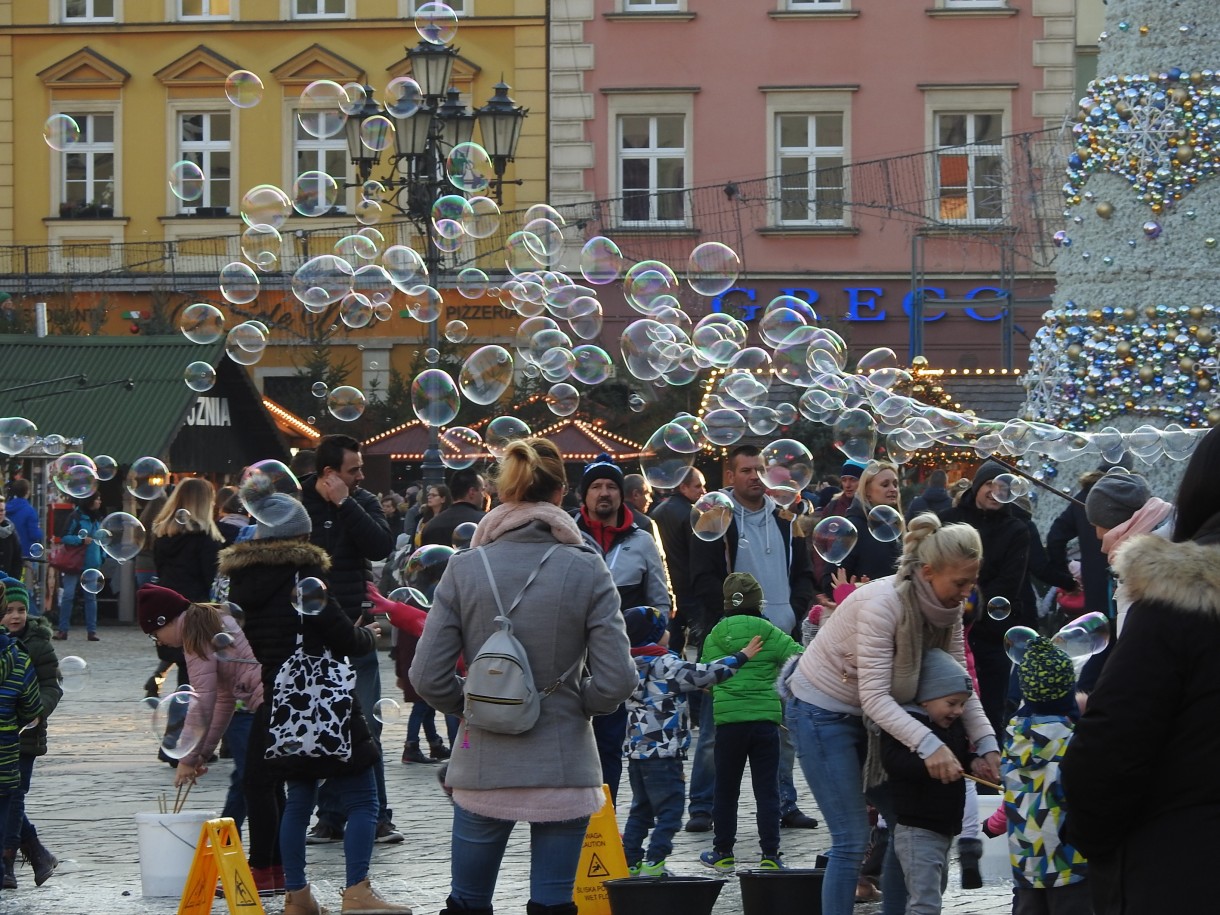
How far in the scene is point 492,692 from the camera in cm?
495

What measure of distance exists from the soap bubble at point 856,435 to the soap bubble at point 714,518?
2141 millimetres

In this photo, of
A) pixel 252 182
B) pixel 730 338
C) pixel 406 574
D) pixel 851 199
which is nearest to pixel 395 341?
pixel 252 182

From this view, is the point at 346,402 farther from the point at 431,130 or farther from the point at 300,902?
the point at 300,902

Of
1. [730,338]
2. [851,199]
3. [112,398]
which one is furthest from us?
[851,199]

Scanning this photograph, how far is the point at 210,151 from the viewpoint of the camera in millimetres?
27359

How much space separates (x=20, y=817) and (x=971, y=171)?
19.5m

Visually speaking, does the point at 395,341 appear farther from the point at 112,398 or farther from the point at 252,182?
the point at 112,398

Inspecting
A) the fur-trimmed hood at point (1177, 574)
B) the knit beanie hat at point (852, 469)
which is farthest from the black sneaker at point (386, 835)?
the fur-trimmed hood at point (1177, 574)

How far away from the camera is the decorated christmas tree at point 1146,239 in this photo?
12.4m

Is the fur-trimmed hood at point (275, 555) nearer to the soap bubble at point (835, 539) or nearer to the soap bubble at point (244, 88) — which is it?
the soap bubble at point (835, 539)

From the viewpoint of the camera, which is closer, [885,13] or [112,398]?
[112,398]

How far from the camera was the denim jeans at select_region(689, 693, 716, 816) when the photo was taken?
8.28m

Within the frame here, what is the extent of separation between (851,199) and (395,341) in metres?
6.33

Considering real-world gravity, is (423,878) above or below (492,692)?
below
